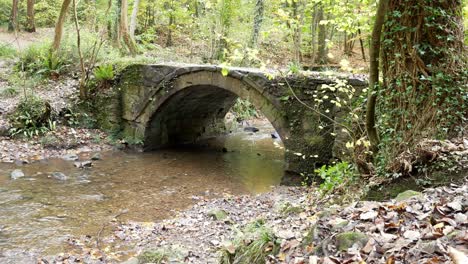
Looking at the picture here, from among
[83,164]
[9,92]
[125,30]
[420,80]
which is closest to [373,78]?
[420,80]

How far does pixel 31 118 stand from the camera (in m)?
11.3

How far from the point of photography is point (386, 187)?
4.23 meters

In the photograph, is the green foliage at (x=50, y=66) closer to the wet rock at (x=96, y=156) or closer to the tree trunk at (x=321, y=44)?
the wet rock at (x=96, y=156)

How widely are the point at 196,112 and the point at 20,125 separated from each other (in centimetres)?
544

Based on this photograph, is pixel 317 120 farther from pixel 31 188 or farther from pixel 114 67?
pixel 114 67

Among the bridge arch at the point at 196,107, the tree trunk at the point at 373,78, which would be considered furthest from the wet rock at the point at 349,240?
the bridge arch at the point at 196,107

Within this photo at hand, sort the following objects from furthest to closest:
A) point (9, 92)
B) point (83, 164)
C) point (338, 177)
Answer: point (9, 92) < point (83, 164) < point (338, 177)

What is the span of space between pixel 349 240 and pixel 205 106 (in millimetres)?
11465

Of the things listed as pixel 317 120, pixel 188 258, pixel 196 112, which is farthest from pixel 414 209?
pixel 196 112

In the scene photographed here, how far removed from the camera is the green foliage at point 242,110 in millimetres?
17297

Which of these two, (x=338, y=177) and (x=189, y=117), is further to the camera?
(x=189, y=117)

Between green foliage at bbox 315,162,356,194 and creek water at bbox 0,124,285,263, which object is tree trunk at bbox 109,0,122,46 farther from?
green foliage at bbox 315,162,356,194

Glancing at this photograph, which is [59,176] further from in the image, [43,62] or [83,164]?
[43,62]

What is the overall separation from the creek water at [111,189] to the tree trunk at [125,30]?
4839 millimetres
